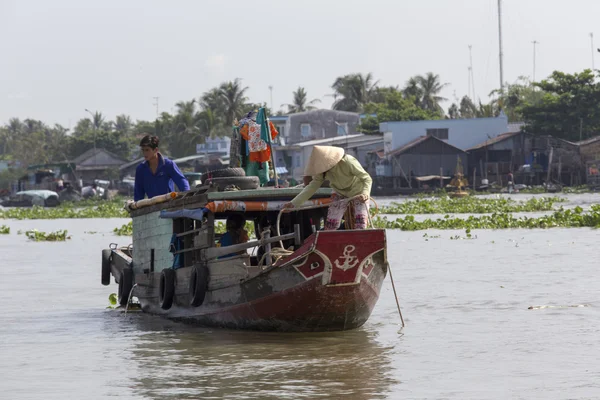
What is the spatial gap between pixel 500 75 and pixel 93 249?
172ft

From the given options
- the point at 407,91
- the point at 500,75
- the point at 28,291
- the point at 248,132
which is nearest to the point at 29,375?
the point at 248,132

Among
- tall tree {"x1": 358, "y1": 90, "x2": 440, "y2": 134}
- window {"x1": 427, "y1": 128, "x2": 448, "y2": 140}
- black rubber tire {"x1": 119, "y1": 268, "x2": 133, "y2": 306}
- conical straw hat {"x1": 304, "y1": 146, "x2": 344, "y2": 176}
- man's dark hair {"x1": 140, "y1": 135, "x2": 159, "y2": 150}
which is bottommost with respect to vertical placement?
black rubber tire {"x1": 119, "y1": 268, "x2": 133, "y2": 306}

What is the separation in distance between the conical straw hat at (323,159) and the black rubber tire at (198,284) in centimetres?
181

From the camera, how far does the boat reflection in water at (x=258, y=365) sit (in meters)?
7.57

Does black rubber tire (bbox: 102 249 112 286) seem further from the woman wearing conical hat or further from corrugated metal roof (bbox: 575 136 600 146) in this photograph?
corrugated metal roof (bbox: 575 136 600 146)

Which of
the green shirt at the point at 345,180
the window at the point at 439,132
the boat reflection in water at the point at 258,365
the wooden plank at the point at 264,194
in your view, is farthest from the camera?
the window at the point at 439,132

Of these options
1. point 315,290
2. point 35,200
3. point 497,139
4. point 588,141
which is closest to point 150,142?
point 315,290

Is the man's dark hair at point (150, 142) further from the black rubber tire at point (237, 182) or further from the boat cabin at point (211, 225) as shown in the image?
the black rubber tire at point (237, 182)

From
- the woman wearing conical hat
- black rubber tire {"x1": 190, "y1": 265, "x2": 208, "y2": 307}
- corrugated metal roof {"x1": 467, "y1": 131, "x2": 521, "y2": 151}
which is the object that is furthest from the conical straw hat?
corrugated metal roof {"x1": 467, "y1": 131, "x2": 521, "y2": 151}

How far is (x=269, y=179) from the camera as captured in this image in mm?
11805

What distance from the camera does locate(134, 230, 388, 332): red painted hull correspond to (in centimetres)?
893

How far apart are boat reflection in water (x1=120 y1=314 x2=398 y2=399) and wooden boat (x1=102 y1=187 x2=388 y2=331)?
23 centimetres

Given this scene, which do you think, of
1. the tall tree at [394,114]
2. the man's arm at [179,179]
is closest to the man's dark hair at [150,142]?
the man's arm at [179,179]

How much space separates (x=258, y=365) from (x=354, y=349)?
1.06 metres
